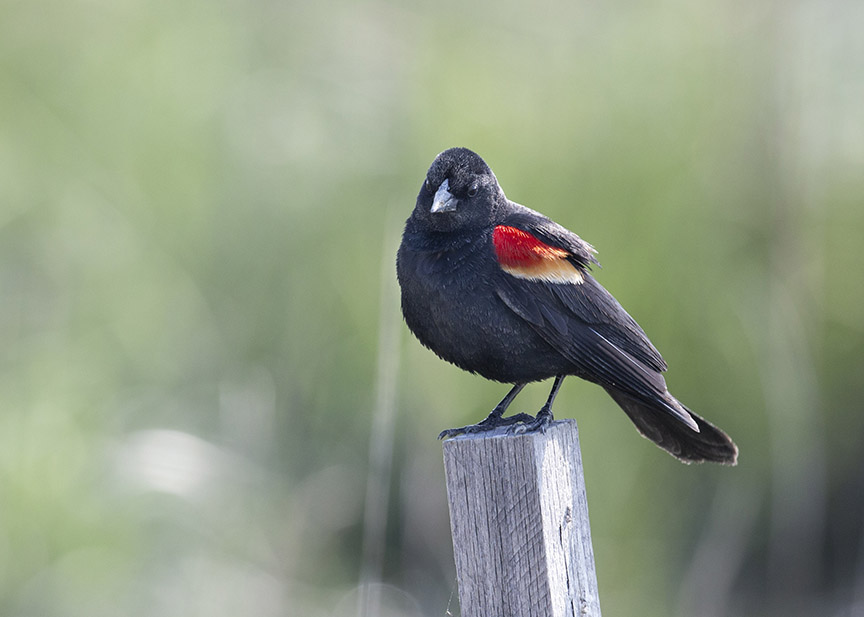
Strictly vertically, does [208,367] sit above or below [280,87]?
below

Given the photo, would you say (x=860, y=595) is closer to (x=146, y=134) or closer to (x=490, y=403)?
(x=490, y=403)

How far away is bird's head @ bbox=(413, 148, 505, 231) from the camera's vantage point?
265 centimetres

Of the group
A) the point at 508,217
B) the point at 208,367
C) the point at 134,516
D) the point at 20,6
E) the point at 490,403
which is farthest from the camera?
the point at 20,6

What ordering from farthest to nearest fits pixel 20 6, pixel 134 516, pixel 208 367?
1. pixel 20 6
2. pixel 208 367
3. pixel 134 516

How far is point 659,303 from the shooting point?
4.22m

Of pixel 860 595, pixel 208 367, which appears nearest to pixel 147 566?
pixel 208 367

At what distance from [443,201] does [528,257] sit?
298 mm

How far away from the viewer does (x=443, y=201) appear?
260 centimetres

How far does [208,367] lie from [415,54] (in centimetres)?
190

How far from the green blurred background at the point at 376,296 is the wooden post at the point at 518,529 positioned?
6.00 ft

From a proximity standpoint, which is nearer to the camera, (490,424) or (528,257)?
(490,424)

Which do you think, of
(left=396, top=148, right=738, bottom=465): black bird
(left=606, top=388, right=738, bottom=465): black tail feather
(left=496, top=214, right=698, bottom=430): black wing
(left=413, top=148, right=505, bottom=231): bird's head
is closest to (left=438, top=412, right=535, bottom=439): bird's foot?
(left=396, top=148, right=738, bottom=465): black bird

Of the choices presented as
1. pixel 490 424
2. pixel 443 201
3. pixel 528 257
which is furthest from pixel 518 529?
pixel 443 201

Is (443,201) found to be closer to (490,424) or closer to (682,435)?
(490,424)
